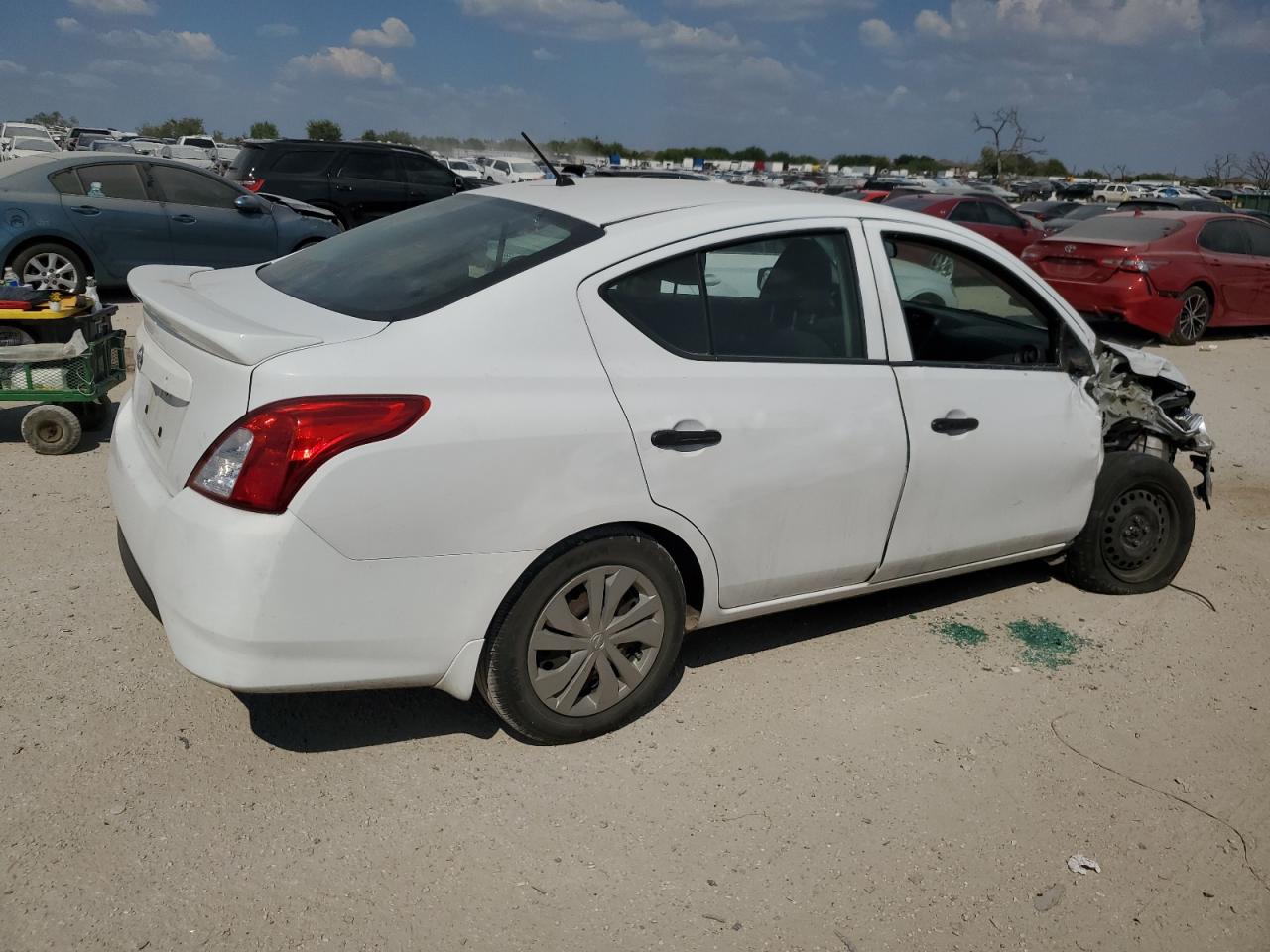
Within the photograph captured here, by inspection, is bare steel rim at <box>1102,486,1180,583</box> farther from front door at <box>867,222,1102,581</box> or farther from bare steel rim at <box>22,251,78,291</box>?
bare steel rim at <box>22,251,78,291</box>

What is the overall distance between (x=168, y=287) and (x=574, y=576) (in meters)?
1.69

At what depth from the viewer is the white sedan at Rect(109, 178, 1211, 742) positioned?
2656 millimetres

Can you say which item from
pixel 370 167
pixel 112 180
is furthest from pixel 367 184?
pixel 112 180

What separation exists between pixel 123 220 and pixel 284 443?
9.43 meters

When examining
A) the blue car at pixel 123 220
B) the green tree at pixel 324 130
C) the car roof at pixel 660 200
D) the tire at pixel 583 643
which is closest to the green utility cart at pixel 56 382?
the car roof at pixel 660 200

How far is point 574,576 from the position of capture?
3.02m

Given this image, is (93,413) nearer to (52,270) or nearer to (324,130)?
(52,270)

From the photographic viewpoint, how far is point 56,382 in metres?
5.52

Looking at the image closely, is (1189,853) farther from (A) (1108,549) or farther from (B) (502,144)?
(B) (502,144)

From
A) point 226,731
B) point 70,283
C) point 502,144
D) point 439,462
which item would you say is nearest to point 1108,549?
point 439,462

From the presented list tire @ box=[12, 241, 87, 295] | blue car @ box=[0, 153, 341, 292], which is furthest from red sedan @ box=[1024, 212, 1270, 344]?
tire @ box=[12, 241, 87, 295]

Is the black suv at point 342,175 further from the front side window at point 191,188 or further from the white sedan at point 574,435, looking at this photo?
the white sedan at point 574,435

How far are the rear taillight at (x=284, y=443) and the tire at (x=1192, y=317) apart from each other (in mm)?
11430

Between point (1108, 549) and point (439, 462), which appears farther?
point (1108, 549)
